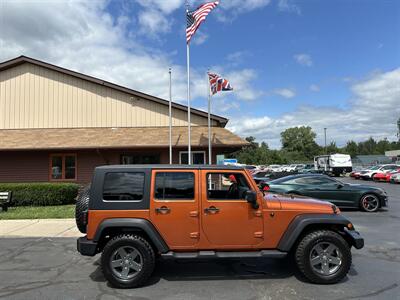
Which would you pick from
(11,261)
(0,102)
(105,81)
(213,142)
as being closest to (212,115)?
(213,142)

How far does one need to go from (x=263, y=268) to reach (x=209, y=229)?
4.65 ft

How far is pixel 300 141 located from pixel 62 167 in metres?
121

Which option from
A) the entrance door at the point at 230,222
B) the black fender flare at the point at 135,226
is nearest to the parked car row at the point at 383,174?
the entrance door at the point at 230,222

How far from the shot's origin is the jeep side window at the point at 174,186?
552cm

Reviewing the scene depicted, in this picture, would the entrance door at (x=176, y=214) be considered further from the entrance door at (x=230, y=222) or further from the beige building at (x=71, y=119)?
the beige building at (x=71, y=119)

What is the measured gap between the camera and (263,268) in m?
6.17

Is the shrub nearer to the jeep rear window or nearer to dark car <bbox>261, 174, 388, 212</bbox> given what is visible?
dark car <bbox>261, 174, 388, 212</bbox>

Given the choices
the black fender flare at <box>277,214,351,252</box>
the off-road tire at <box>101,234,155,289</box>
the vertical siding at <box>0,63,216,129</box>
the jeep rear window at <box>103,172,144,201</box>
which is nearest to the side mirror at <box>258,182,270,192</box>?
the black fender flare at <box>277,214,351,252</box>

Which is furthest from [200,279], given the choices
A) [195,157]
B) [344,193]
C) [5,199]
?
[195,157]

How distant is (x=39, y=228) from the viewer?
10258 mm

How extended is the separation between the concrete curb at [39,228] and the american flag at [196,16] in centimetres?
885

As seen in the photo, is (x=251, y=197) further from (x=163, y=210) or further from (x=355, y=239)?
(x=355, y=239)

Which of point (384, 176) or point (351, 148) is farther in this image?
point (351, 148)

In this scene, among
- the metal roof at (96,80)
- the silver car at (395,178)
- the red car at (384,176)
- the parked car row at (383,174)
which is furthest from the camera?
the red car at (384,176)
